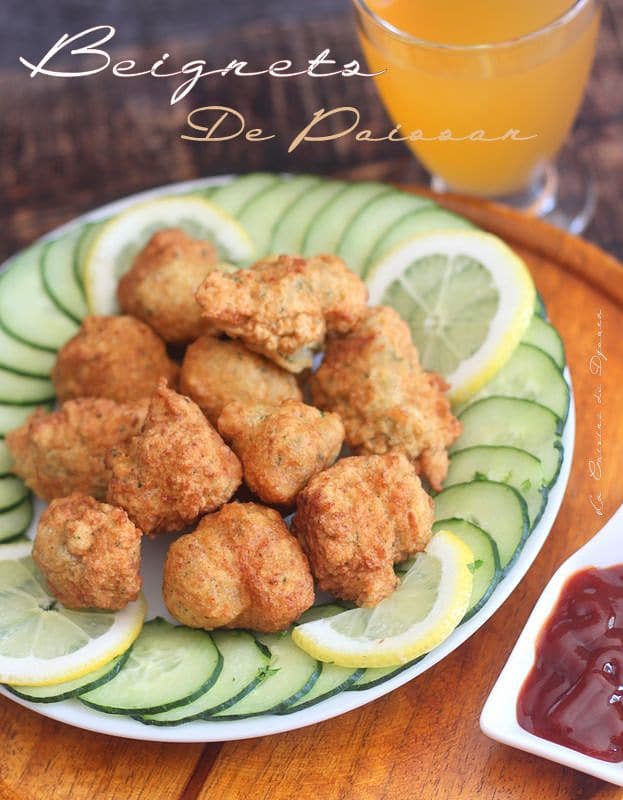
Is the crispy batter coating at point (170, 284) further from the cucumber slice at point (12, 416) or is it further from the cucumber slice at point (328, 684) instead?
the cucumber slice at point (328, 684)

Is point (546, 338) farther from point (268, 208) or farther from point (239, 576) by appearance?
point (239, 576)

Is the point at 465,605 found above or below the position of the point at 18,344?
below

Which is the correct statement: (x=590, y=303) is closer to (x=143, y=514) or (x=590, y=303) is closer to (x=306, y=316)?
(x=306, y=316)

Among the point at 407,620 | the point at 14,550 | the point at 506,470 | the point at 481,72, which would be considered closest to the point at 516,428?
the point at 506,470

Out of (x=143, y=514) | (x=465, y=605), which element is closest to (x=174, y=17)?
(x=143, y=514)

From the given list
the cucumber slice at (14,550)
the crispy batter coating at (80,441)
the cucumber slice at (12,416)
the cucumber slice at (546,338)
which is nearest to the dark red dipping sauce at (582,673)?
the cucumber slice at (546,338)

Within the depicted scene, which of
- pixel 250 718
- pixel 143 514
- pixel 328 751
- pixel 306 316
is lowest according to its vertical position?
pixel 328 751
